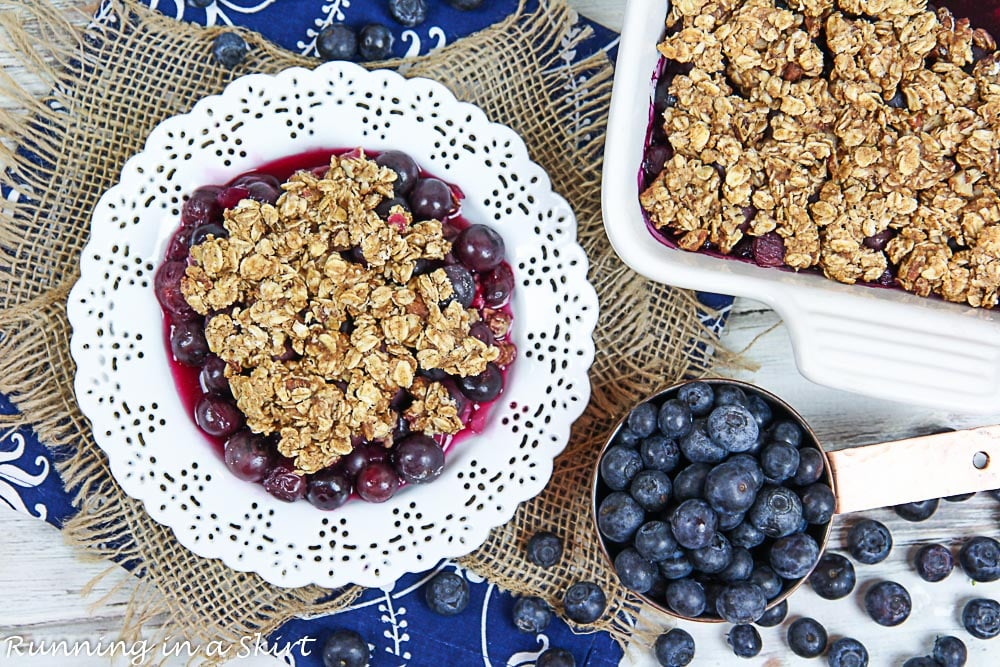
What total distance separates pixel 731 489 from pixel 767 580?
0.19 meters

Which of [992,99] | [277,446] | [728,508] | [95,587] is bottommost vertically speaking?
[95,587]

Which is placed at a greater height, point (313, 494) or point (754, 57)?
point (754, 57)

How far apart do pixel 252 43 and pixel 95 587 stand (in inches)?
40.1

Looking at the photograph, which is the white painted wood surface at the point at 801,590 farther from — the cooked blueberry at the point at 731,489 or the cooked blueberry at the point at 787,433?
the cooked blueberry at the point at 731,489

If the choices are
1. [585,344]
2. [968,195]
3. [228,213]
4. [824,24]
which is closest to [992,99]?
[968,195]

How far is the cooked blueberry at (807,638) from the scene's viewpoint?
61.6 inches

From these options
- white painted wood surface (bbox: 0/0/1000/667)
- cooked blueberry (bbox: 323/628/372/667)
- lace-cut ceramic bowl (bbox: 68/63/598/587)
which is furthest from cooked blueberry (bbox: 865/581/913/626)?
cooked blueberry (bbox: 323/628/372/667)

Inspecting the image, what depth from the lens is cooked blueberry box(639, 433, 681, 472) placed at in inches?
54.3

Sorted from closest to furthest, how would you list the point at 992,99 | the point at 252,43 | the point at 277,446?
the point at 992,99 < the point at 277,446 < the point at 252,43

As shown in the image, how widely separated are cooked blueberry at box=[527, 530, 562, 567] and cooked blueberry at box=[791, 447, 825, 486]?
42cm

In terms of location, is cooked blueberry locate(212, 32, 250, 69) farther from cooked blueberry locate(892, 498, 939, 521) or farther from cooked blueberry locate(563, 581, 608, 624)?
cooked blueberry locate(892, 498, 939, 521)

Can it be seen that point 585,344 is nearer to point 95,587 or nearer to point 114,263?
point 114,263

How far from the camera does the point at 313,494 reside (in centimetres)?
137

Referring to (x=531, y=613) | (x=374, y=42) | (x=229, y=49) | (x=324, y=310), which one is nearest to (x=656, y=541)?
(x=531, y=613)
